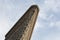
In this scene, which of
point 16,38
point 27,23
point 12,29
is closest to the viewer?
point 16,38

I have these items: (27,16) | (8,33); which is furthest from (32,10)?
(8,33)

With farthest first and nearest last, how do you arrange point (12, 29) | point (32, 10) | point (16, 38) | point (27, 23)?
point (32, 10) → point (12, 29) → point (27, 23) → point (16, 38)

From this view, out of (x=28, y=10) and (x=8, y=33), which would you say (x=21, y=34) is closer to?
(x=8, y=33)

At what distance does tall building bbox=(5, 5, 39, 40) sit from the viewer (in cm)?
3546

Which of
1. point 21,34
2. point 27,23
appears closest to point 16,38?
point 21,34

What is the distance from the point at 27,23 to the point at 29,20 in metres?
1.68

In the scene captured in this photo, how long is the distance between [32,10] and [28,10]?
1.06m

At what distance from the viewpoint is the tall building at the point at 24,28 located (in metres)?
35.5

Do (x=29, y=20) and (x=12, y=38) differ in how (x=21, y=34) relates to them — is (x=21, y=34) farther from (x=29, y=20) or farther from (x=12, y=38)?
(x=29, y=20)

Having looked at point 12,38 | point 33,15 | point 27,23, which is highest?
point 33,15

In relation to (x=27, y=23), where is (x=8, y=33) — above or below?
A: below

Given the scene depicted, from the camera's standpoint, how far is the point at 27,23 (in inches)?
1543

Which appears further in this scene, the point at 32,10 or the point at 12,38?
the point at 32,10

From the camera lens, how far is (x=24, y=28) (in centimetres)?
3684
